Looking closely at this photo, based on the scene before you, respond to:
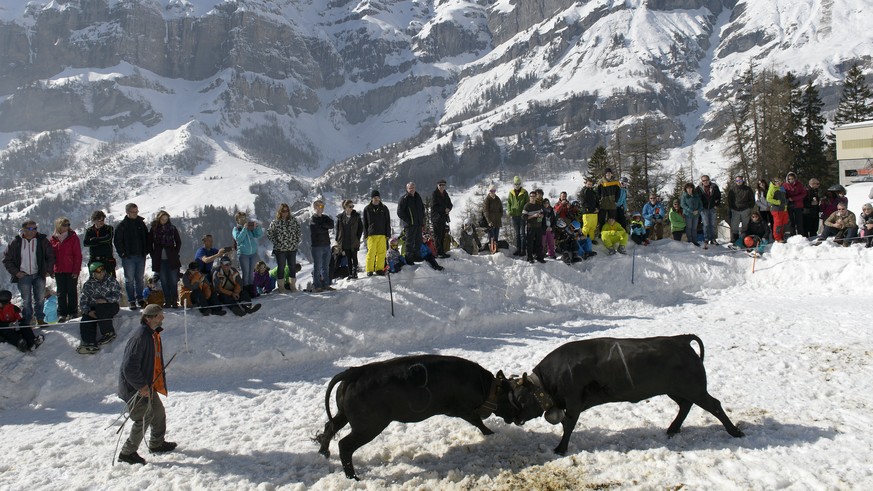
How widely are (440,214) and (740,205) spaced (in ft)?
28.5

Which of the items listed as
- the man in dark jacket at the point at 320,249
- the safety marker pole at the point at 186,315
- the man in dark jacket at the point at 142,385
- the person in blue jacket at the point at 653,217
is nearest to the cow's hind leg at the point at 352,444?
the man in dark jacket at the point at 142,385

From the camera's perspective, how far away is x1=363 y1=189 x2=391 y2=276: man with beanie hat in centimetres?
1314

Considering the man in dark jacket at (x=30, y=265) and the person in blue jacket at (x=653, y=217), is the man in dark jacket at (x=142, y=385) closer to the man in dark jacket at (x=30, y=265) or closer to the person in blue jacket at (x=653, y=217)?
the man in dark jacket at (x=30, y=265)

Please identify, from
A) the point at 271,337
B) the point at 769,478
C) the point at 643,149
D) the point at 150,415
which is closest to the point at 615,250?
the point at 271,337

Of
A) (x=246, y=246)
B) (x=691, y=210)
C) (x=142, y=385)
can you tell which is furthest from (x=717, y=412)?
(x=691, y=210)

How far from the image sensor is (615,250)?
50.6ft

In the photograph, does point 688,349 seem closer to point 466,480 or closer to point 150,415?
point 466,480

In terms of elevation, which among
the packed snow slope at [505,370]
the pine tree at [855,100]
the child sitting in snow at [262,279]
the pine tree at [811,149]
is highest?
the pine tree at [855,100]

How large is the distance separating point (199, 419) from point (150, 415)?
4.87 feet

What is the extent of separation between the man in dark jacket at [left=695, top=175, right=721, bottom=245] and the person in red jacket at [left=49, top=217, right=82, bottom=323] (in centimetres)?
1533

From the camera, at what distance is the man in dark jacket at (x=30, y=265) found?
10.3 m

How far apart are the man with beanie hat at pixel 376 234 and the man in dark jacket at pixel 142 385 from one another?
6663mm

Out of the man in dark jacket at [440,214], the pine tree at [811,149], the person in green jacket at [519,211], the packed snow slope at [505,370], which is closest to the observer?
the packed snow slope at [505,370]

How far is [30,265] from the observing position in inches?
409
